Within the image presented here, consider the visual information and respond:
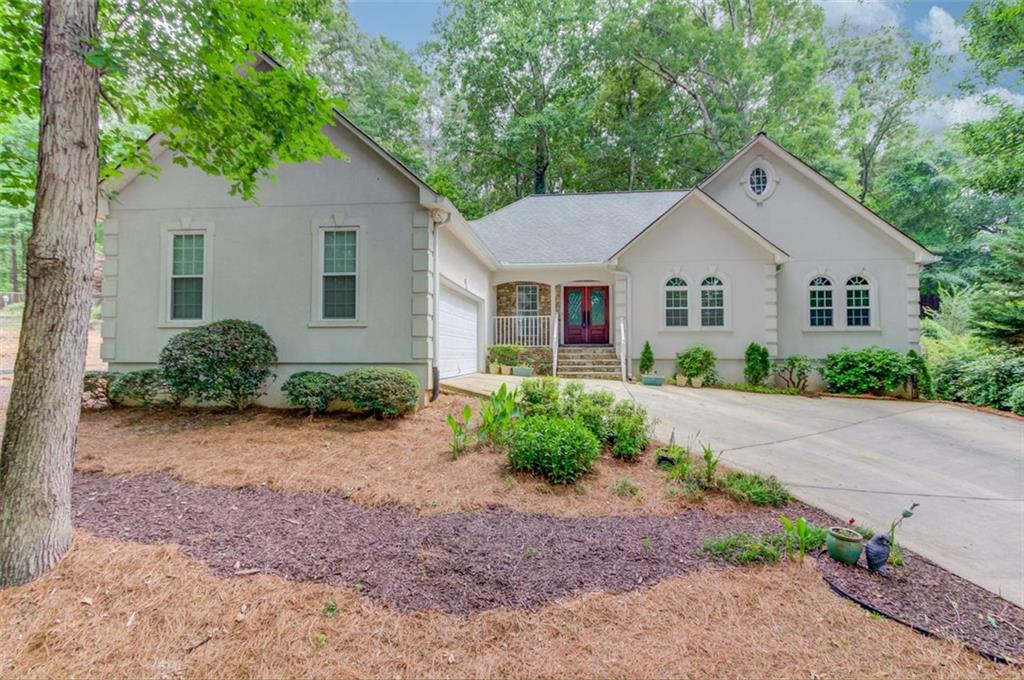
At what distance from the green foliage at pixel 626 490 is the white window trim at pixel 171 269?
7.64 meters

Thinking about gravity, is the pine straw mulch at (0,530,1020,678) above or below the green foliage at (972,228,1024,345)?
below

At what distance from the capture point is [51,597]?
103 inches

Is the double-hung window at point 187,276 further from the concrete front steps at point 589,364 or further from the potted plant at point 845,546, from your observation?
the potted plant at point 845,546

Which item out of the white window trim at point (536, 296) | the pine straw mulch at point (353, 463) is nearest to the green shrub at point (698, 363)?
the white window trim at point (536, 296)

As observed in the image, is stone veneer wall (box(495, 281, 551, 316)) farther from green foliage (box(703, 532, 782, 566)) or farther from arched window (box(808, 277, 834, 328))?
green foliage (box(703, 532, 782, 566))

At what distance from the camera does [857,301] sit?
476 inches

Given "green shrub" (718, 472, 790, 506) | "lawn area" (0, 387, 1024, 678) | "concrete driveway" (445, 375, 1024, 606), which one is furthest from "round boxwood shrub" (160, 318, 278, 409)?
"green shrub" (718, 472, 790, 506)

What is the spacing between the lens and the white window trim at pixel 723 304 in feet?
38.8

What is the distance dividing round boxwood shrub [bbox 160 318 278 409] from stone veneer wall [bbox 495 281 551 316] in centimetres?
783

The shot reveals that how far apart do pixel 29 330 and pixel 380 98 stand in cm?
2427

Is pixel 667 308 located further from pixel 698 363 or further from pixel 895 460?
pixel 895 460

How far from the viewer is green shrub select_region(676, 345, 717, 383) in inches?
452

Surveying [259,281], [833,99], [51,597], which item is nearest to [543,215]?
[259,281]

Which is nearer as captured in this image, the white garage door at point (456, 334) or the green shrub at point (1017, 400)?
the green shrub at point (1017, 400)
